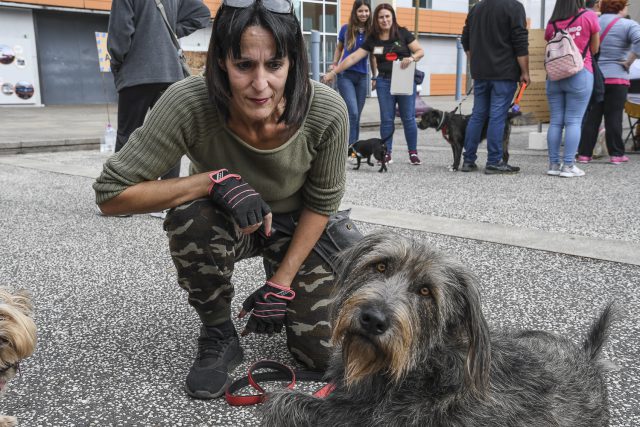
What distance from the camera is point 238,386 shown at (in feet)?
8.89

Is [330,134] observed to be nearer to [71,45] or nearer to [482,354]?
[482,354]

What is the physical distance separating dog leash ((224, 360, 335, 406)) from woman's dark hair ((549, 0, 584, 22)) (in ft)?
21.7

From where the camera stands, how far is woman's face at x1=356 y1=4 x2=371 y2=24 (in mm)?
9422

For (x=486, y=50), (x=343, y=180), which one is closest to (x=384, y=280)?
(x=343, y=180)

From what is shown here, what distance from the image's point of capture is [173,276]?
420cm

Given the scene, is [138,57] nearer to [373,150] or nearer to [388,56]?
[373,150]

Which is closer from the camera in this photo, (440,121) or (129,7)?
(129,7)

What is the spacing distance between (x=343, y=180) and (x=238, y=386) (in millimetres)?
1074

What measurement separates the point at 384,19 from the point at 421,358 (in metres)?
7.81

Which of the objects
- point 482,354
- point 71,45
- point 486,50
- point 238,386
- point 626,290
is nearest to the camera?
point 482,354

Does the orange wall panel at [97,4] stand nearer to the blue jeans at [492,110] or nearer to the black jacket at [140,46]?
the blue jeans at [492,110]

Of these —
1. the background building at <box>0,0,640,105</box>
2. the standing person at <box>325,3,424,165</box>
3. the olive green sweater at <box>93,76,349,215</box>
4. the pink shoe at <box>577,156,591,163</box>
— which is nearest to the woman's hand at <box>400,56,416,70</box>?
the standing person at <box>325,3,424,165</box>

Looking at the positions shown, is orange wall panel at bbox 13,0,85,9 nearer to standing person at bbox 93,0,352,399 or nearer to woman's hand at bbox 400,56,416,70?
woman's hand at bbox 400,56,416,70

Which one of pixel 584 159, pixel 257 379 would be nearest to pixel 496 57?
pixel 584 159
